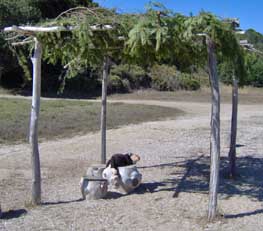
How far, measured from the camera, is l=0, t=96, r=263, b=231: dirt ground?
6160 mm

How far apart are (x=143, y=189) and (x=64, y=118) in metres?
11.9

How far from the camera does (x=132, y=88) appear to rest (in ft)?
123

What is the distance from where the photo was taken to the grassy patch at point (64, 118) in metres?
15.1

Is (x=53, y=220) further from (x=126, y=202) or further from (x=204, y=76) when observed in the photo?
(x=204, y=76)

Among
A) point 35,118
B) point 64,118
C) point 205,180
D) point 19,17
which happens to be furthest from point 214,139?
point 19,17

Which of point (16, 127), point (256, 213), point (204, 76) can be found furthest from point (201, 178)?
point (16, 127)

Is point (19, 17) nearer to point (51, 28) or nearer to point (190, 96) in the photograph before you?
point (190, 96)

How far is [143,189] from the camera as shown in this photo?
793 cm

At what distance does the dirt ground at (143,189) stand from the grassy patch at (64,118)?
4.53ft

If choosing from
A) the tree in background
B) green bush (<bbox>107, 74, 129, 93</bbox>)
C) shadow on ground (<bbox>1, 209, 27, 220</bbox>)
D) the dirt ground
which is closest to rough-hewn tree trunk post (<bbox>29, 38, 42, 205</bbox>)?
the dirt ground

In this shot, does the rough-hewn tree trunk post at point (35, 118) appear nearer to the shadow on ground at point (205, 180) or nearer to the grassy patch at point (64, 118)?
the shadow on ground at point (205, 180)

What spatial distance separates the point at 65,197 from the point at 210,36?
3.21 meters

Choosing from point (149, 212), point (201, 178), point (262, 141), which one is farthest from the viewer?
point (262, 141)

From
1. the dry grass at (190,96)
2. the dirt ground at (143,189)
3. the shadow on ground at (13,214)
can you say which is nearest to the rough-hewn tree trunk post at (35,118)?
the dirt ground at (143,189)
